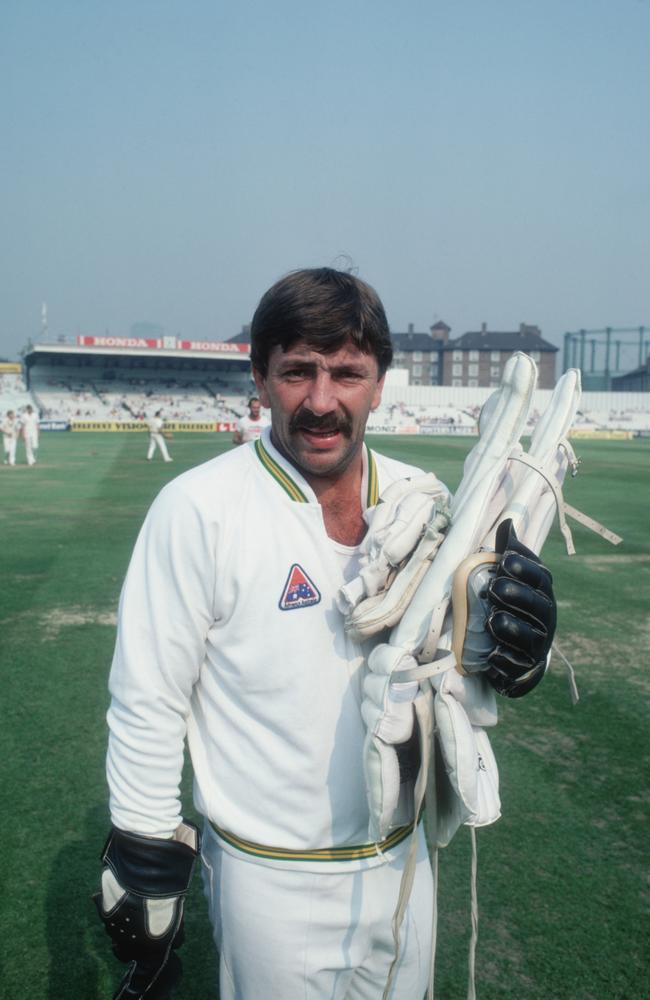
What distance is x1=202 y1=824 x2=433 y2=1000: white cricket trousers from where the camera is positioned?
6.33 feet

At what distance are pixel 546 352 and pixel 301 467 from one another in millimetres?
96387

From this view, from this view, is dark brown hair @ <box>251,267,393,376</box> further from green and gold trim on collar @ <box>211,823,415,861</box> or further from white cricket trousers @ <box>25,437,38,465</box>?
white cricket trousers @ <box>25,437,38,465</box>

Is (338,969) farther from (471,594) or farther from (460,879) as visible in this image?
(460,879)

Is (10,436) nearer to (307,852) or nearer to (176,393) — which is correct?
(307,852)

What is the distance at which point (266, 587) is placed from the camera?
1902 millimetres

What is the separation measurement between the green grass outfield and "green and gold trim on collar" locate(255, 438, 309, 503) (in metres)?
2.00

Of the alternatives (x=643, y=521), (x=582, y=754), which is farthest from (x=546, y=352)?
(x=582, y=754)

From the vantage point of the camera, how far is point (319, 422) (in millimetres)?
2014

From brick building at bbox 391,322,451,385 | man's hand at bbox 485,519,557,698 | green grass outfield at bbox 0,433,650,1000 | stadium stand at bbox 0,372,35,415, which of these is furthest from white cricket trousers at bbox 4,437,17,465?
brick building at bbox 391,322,451,385

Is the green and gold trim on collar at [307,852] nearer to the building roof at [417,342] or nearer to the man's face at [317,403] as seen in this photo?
the man's face at [317,403]

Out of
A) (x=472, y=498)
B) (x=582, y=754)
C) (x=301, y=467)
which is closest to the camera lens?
(x=472, y=498)

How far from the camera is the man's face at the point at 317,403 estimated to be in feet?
6.60

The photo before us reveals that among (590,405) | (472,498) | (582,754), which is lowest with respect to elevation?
(590,405)

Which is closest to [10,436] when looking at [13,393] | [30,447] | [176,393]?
[30,447]
